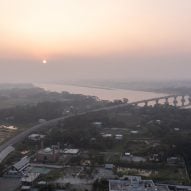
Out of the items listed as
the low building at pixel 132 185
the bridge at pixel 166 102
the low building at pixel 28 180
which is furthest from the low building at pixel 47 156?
the bridge at pixel 166 102

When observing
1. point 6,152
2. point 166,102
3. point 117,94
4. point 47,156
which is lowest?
point 6,152

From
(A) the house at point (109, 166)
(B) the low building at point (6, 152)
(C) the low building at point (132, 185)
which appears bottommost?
(B) the low building at point (6, 152)

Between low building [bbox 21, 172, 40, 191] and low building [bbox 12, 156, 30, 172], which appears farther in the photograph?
low building [bbox 12, 156, 30, 172]

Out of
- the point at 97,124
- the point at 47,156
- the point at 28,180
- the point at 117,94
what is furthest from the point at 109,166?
the point at 117,94

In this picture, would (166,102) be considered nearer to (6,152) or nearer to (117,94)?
(117,94)

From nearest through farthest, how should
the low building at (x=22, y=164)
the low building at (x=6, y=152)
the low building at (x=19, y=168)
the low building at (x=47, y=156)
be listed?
the low building at (x=19, y=168) → the low building at (x=22, y=164) → the low building at (x=47, y=156) → the low building at (x=6, y=152)

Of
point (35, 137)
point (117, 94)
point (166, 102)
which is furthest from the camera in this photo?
point (117, 94)

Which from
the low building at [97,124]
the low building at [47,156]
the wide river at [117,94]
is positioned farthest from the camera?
the wide river at [117,94]

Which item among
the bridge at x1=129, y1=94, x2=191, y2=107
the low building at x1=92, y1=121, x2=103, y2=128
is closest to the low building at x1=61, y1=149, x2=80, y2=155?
the low building at x1=92, y1=121, x2=103, y2=128

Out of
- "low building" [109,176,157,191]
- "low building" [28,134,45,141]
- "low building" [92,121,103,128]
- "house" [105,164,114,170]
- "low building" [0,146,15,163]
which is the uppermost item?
"low building" [92,121,103,128]

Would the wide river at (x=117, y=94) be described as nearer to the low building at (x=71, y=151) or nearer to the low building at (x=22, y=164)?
the low building at (x=71, y=151)

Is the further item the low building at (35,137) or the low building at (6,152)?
the low building at (35,137)

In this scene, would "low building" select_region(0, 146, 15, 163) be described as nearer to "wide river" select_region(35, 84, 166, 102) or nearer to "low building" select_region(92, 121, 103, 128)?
"low building" select_region(92, 121, 103, 128)
